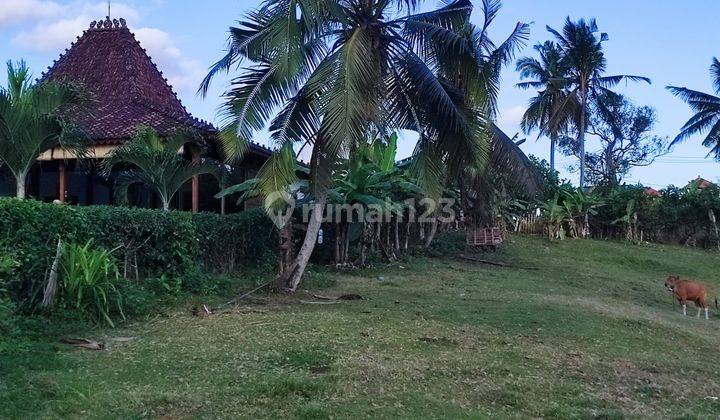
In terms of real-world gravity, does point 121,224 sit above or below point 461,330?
Answer: above

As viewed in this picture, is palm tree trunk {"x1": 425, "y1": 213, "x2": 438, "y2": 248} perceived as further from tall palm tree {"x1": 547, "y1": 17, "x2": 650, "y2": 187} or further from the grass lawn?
tall palm tree {"x1": 547, "y1": 17, "x2": 650, "y2": 187}

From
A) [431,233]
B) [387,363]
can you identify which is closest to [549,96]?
[431,233]

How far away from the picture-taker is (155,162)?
37.1 feet

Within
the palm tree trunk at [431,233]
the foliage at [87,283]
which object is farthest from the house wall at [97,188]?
the foliage at [87,283]

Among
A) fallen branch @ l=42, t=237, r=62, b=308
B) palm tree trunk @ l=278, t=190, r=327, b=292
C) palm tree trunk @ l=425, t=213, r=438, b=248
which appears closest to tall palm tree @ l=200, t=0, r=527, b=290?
palm tree trunk @ l=278, t=190, r=327, b=292

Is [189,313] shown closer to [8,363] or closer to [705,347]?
[8,363]

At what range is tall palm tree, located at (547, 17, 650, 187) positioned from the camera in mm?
32969

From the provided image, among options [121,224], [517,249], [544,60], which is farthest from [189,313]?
[544,60]

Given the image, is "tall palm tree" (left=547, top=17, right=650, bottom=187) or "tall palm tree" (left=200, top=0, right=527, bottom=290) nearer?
"tall palm tree" (left=200, top=0, right=527, bottom=290)

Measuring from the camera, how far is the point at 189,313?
8.52 meters

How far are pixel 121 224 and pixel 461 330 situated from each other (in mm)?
4968

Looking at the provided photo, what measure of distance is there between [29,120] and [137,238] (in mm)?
2340

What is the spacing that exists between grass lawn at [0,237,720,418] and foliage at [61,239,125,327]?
404mm

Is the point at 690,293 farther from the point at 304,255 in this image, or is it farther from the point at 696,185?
the point at 696,185
